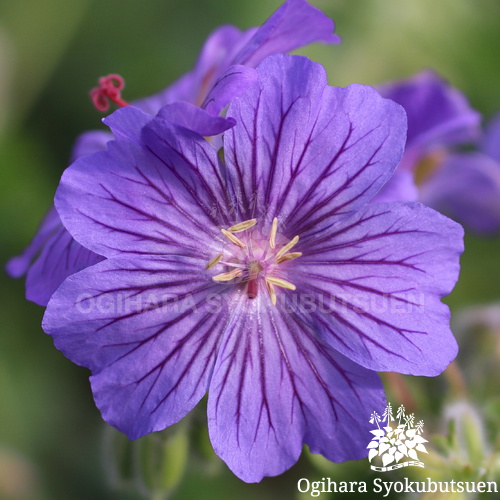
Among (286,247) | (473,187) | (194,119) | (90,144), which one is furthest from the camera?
(473,187)

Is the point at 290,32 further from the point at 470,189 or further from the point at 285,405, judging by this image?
the point at 470,189

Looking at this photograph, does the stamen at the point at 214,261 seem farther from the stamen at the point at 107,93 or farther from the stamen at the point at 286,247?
the stamen at the point at 107,93

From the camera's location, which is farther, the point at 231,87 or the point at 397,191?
the point at 397,191

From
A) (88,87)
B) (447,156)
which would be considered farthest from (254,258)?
(88,87)

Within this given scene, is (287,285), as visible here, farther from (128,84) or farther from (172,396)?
(128,84)

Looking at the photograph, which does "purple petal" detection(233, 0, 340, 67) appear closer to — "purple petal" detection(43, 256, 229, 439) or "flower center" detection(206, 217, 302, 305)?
"flower center" detection(206, 217, 302, 305)

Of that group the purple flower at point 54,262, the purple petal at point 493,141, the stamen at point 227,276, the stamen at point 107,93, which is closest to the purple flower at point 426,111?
the purple petal at point 493,141

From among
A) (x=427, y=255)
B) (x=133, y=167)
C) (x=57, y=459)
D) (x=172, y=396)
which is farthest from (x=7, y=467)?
(x=427, y=255)
